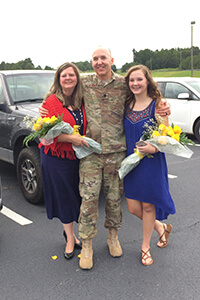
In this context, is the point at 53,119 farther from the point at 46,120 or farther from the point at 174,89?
the point at 174,89

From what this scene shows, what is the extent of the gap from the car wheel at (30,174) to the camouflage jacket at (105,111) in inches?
61.2

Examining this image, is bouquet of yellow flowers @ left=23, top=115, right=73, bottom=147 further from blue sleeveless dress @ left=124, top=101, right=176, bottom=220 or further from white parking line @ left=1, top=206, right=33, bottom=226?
white parking line @ left=1, top=206, right=33, bottom=226

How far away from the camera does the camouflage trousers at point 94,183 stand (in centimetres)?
287

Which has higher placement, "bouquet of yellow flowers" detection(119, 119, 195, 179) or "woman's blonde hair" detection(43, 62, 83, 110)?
"woman's blonde hair" detection(43, 62, 83, 110)

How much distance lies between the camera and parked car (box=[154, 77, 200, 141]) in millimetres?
8086

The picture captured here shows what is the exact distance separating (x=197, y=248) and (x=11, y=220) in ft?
7.35

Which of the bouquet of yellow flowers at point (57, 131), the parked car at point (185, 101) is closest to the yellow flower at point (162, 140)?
the bouquet of yellow flowers at point (57, 131)

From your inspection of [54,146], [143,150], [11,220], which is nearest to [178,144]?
[143,150]

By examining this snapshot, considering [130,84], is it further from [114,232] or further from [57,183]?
[114,232]

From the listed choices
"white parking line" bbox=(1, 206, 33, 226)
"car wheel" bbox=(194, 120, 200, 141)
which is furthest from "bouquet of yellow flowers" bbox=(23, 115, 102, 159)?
"car wheel" bbox=(194, 120, 200, 141)

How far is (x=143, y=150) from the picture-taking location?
2.68 metres

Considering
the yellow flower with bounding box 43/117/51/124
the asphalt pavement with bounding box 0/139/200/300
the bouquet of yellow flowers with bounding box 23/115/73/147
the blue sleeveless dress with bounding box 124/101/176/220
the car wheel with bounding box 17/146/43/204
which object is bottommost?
the asphalt pavement with bounding box 0/139/200/300

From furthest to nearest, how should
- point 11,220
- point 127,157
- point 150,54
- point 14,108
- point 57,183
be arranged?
1. point 150,54
2. point 14,108
3. point 11,220
4. point 57,183
5. point 127,157

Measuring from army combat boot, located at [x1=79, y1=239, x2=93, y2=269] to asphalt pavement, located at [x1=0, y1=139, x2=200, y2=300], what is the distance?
52mm
